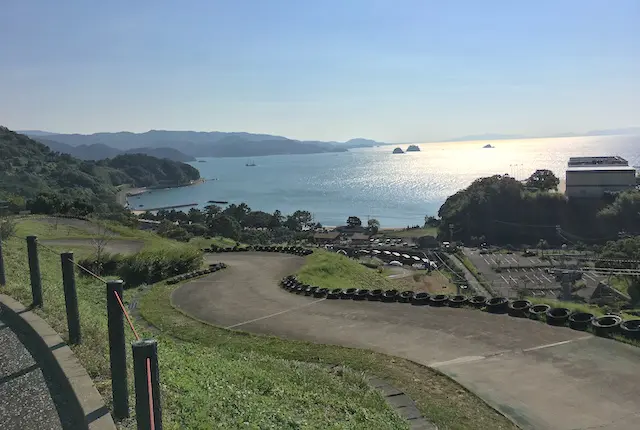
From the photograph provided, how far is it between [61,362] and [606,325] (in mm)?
7847

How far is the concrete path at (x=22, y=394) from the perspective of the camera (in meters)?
3.43

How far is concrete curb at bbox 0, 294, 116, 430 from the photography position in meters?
3.18

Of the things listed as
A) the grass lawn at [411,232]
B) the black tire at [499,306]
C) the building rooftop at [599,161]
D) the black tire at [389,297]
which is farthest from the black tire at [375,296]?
the building rooftop at [599,161]

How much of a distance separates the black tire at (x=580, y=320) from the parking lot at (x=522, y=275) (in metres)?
21.6

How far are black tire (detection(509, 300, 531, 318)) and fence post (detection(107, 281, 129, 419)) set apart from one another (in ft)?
26.1

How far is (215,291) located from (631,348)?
980 centimetres

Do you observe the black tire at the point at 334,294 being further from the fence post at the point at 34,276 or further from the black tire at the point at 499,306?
the fence post at the point at 34,276

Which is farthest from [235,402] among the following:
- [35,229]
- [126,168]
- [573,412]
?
[126,168]

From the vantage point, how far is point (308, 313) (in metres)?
10.7

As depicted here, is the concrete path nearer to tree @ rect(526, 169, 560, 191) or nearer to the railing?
the railing

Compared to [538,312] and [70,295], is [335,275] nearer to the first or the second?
[538,312]

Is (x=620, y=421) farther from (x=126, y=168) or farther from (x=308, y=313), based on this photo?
(x=126, y=168)

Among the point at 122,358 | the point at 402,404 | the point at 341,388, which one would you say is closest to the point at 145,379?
the point at 122,358

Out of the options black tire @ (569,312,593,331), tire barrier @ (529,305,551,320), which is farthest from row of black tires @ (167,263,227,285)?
black tire @ (569,312,593,331)
